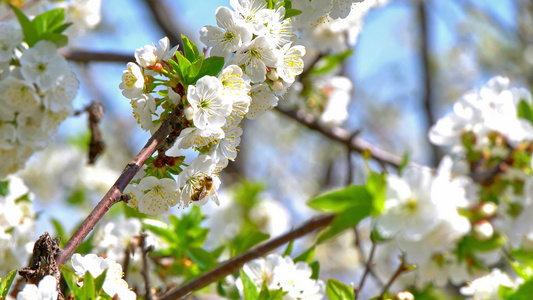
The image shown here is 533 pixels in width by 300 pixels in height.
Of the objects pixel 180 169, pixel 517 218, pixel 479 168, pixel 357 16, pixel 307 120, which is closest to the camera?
pixel 180 169

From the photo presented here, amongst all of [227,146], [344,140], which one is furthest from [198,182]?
[344,140]

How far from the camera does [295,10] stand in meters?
1.40

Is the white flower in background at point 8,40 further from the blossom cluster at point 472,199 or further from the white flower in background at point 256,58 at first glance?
the blossom cluster at point 472,199

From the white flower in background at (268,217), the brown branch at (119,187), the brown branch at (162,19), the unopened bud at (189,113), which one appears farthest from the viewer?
the brown branch at (162,19)

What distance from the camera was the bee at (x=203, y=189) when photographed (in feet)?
4.32

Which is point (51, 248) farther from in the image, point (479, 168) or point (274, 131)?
point (274, 131)

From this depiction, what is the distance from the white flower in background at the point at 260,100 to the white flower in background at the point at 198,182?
0.18 meters

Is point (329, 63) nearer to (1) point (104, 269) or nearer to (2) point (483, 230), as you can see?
(2) point (483, 230)

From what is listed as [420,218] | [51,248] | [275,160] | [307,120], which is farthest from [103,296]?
[275,160]

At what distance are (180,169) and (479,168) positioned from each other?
47.7 inches

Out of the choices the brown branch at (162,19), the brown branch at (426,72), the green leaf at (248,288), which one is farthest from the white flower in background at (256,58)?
the brown branch at (162,19)

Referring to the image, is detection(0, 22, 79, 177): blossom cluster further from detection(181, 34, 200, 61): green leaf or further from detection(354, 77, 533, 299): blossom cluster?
detection(354, 77, 533, 299): blossom cluster

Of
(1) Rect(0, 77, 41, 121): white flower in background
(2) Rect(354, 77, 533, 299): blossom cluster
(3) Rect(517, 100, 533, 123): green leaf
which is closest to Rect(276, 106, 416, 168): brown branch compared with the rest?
(2) Rect(354, 77, 533, 299): blossom cluster

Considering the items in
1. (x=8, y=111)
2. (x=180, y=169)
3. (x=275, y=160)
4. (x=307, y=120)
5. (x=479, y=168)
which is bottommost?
(x=275, y=160)
